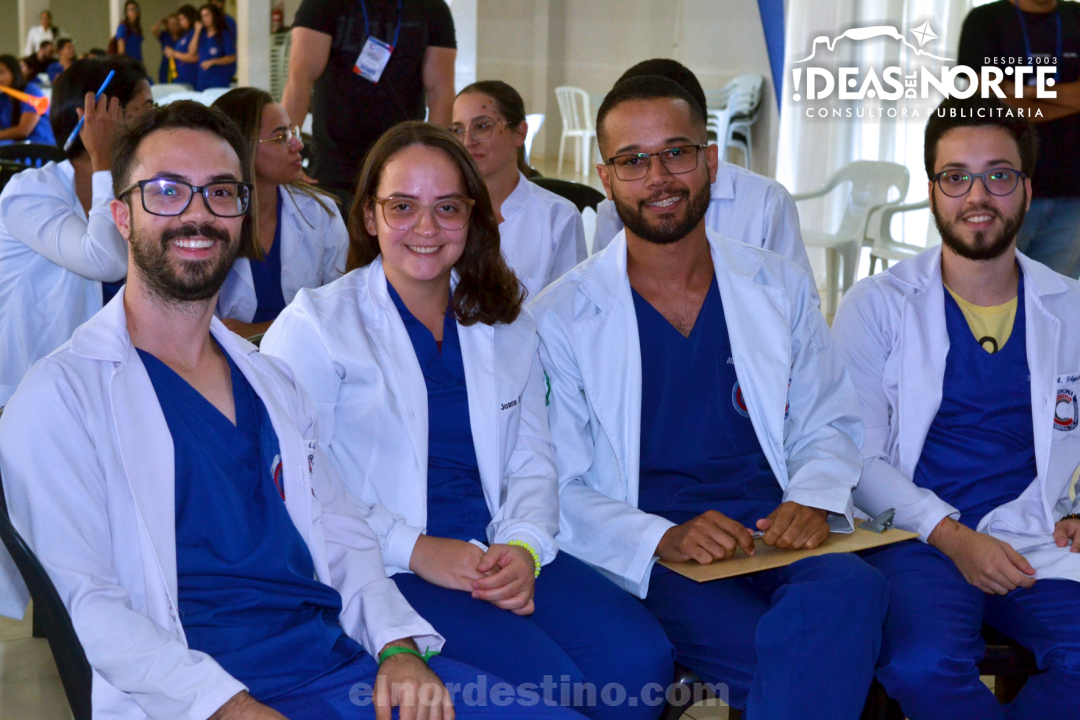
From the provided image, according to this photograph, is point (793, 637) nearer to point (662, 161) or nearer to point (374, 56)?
point (662, 161)

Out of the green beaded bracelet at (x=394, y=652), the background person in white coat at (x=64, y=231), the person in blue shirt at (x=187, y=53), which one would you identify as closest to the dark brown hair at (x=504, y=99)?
the background person in white coat at (x=64, y=231)

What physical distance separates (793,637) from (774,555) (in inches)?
8.9

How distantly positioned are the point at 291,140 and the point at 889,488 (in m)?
2.11

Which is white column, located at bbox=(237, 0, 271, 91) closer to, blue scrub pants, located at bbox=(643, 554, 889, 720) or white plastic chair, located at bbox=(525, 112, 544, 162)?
white plastic chair, located at bbox=(525, 112, 544, 162)

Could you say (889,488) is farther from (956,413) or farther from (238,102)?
(238,102)

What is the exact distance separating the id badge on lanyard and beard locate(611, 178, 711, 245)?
77.5 inches

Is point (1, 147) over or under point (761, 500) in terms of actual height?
over

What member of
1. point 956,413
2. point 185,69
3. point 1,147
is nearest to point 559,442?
point 956,413

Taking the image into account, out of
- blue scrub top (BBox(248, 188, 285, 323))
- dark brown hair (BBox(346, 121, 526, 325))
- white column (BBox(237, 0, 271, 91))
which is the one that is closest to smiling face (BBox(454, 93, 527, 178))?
blue scrub top (BBox(248, 188, 285, 323))

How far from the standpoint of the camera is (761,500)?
2.22 metres

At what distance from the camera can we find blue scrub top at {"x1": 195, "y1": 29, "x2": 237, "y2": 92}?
1198 cm

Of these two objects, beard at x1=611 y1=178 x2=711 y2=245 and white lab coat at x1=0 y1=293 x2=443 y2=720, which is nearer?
white lab coat at x1=0 y1=293 x2=443 y2=720

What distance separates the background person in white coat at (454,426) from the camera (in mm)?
1852

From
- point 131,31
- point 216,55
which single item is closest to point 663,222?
point 216,55
